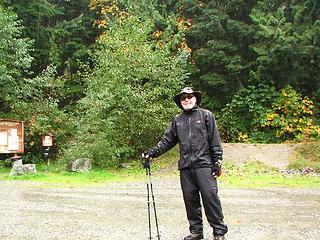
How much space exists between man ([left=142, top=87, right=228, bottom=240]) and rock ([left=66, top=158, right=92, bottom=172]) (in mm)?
10693

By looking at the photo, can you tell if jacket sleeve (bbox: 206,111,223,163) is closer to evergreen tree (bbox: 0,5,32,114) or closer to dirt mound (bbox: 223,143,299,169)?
dirt mound (bbox: 223,143,299,169)

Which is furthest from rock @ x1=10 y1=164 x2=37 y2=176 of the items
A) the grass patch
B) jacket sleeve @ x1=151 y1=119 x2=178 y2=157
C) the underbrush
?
jacket sleeve @ x1=151 y1=119 x2=178 y2=157

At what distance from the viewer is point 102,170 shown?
52.7 ft

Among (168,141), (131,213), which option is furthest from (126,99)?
(168,141)

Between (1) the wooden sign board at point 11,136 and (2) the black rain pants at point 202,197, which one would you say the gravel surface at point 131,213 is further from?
(1) the wooden sign board at point 11,136

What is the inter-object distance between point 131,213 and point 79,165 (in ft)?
27.5

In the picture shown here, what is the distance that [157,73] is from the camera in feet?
59.2

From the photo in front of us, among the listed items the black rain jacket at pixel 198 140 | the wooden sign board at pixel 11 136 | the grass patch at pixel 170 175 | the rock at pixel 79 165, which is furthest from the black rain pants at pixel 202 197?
the wooden sign board at pixel 11 136

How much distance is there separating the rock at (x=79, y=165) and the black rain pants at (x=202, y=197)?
10689 mm

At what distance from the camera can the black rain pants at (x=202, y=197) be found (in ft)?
17.1

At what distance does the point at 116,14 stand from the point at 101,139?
10.6m

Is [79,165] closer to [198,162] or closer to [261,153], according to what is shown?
[261,153]

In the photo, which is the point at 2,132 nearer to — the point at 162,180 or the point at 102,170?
the point at 102,170

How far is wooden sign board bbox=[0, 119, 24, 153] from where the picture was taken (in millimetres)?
17047
